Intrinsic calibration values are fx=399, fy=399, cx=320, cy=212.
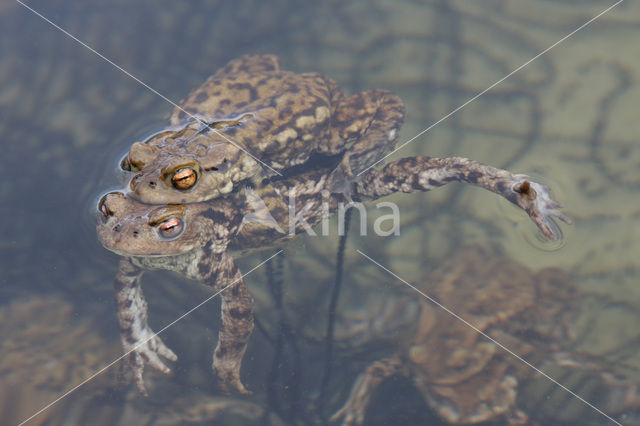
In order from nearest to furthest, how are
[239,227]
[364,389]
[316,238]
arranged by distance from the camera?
[239,227]
[364,389]
[316,238]

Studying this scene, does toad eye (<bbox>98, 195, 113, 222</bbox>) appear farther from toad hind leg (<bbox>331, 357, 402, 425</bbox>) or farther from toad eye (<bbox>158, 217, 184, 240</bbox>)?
toad hind leg (<bbox>331, 357, 402, 425</bbox>)

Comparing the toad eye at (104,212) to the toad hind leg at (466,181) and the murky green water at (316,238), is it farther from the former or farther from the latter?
the toad hind leg at (466,181)

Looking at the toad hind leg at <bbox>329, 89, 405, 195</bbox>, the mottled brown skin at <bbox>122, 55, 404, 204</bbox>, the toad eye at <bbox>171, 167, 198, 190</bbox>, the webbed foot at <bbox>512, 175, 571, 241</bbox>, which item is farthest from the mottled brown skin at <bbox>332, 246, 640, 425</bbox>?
the toad eye at <bbox>171, 167, 198, 190</bbox>

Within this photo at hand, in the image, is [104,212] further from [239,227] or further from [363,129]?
[363,129]

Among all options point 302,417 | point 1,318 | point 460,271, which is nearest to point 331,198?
point 460,271

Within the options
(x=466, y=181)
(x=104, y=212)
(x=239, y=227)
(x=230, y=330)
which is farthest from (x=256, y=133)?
(x=466, y=181)
